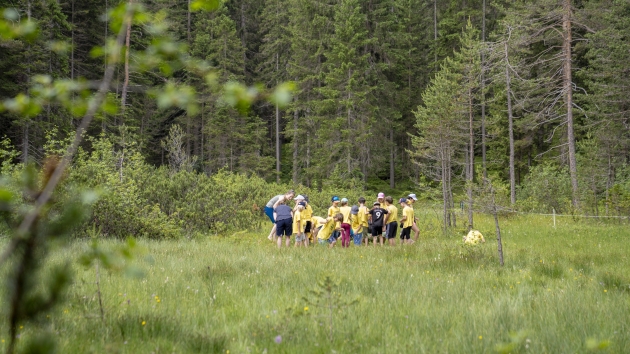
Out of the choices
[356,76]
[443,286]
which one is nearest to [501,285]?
[443,286]

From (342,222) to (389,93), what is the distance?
2829cm

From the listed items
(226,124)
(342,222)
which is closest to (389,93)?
(226,124)

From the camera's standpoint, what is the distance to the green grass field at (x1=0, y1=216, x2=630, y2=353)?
13.8 ft

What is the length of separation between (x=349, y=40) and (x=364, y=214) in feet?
82.9

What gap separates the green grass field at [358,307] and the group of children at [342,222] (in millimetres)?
2683

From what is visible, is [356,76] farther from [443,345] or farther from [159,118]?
[443,345]

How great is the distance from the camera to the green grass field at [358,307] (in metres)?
4.20

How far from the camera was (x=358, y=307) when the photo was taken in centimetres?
545

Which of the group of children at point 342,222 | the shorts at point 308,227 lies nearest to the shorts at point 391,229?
the group of children at point 342,222

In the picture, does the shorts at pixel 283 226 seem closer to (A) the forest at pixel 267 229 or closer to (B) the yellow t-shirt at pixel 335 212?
(A) the forest at pixel 267 229

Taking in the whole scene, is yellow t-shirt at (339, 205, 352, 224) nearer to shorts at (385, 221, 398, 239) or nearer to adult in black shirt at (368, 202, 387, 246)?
adult in black shirt at (368, 202, 387, 246)

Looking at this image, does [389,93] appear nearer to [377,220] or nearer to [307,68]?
[307,68]

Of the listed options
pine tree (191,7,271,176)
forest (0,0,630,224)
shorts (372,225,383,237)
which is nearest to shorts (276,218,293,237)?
shorts (372,225,383,237)

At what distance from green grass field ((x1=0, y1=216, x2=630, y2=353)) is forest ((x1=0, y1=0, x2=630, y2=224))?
35.1 ft
